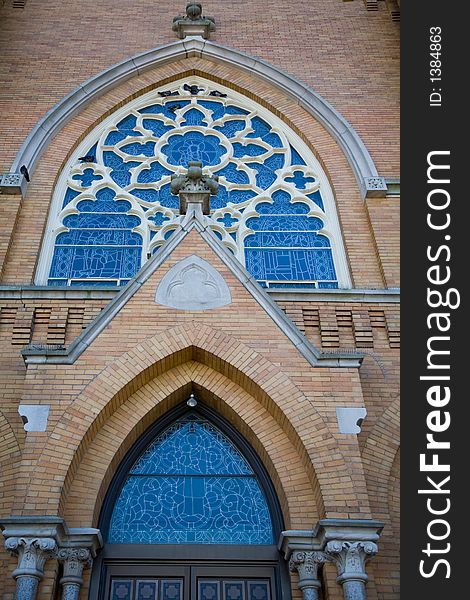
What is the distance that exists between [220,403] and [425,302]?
254 centimetres

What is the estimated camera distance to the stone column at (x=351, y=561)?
648cm

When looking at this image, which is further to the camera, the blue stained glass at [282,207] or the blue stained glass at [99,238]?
the blue stained glass at [282,207]

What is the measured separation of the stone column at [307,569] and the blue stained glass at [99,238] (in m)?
5.27

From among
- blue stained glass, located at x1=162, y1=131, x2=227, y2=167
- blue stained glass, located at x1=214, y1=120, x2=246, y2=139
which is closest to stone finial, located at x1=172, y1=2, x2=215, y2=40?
blue stained glass, located at x1=214, y1=120, x2=246, y2=139

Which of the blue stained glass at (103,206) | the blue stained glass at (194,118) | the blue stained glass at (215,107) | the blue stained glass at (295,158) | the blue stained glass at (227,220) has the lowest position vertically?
the blue stained glass at (227,220)

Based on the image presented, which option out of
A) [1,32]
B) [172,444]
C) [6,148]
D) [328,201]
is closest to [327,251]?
[328,201]

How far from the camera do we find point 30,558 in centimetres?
647

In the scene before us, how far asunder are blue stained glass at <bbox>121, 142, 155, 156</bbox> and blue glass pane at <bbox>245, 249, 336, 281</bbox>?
9.01 feet

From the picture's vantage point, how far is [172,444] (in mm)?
8305

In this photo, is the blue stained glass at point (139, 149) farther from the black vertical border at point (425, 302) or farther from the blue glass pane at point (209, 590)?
the blue glass pane at point (209, 590)

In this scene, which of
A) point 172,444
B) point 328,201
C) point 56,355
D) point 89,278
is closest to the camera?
point 56,355

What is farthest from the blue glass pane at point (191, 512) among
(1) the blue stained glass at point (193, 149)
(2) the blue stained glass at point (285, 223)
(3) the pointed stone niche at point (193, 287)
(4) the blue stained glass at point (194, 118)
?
(4) the blue stained glass at point (194, 118)

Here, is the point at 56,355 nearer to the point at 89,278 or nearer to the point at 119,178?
the point at 89,278

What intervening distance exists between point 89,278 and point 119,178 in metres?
2.22
